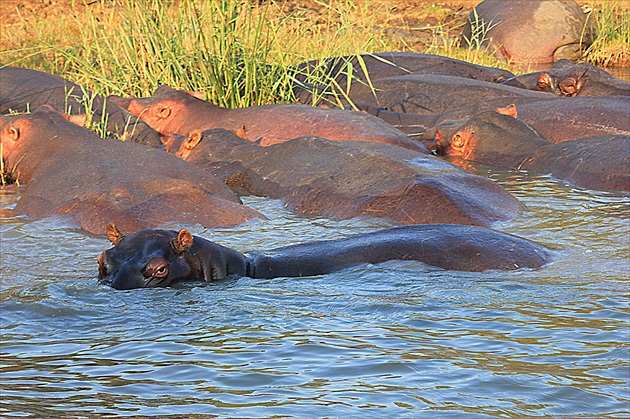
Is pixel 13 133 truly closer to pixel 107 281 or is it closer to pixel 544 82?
pixel 107 281

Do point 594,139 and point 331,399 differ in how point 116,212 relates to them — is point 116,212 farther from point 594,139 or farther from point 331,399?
point 594,139

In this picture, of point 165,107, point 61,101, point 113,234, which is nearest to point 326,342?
point 113,234

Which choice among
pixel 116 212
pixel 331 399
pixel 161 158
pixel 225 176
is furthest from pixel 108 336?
pixel 225 176

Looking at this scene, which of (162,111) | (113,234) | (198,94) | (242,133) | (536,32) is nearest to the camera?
(113,234)

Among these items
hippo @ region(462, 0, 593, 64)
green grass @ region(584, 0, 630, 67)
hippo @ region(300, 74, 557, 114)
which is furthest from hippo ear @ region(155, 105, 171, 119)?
green grass @ region(584, 0, 630, 67)

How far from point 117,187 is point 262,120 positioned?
2792 millimetres

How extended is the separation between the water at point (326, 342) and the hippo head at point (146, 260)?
66 millimetres

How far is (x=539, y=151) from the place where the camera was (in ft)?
28.6

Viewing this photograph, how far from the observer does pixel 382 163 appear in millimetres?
6859

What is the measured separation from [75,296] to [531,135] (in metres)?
5.28

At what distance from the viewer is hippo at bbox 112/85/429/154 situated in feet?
28.3

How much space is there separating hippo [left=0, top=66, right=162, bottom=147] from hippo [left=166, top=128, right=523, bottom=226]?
990 mm

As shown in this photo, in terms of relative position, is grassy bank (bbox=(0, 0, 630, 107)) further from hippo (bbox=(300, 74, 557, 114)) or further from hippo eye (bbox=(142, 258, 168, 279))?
hippo eye (bbox=(142, 258, 168, 279))

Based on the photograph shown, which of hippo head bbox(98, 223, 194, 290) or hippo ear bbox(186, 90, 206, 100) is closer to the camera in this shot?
hippo head bbox(98, 223, 194, 290)
